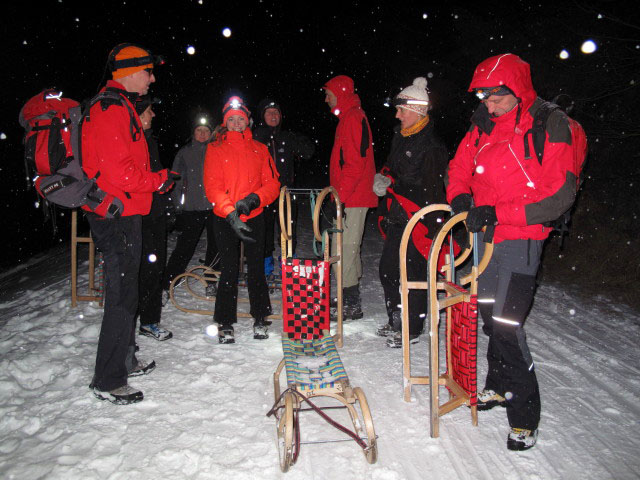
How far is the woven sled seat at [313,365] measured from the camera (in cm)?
270

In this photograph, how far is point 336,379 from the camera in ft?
8.98

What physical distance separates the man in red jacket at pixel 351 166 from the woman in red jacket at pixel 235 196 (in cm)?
77

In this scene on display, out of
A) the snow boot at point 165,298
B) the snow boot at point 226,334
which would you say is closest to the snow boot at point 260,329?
the snow boot at point 226,334

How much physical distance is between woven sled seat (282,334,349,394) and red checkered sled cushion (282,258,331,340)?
0.14 metres

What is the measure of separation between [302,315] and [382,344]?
1.06 m

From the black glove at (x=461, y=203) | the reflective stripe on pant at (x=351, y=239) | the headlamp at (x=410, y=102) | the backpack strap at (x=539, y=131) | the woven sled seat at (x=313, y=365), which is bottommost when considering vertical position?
the woven sled seat at (x=313, y=365)

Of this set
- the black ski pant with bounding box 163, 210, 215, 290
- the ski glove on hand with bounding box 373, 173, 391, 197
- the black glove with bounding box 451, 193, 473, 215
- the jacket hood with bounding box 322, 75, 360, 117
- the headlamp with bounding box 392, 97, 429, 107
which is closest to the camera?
the black glove with bounding box 451, 193, 473, 215

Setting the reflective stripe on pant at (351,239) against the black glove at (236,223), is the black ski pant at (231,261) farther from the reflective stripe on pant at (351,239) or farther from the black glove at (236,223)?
the reflective stripe on pant at (351,239)

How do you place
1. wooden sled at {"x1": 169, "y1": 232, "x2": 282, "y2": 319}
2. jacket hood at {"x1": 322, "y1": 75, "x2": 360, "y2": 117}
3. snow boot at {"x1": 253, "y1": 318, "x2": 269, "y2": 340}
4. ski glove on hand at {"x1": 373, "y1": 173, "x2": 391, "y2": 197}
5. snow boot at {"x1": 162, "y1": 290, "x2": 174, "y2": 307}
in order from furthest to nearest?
snow boot at {"x1": 162, "y1": 290, "x2": 174, "y2": 307}, wooden sled at {"x1": 169, "y1": 232, "x2": 282, "y2": 319}, jacket hood at {"x1": 322, "y1": 75, "x2": 360, "y2": 117}, snow boot at {"x1": 253, "y1": 318, "x2": 269, "y2": 340}, ski glove on hand at {"x1": 373, "y1": 173, "x2": 391, "y2": 197}

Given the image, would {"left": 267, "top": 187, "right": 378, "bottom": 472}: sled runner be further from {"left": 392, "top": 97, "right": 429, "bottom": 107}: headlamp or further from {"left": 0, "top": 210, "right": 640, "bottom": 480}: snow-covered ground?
{"left": 392, "top": 97, "right": 429, "bottom": 107}: headlamp

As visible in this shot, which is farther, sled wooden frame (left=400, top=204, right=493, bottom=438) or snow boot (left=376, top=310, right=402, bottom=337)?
snow boot (left=376, top=310, right=402, bottom=337)

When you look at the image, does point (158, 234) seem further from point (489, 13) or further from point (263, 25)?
point (263, 25)

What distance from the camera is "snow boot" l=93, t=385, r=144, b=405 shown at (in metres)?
3.08

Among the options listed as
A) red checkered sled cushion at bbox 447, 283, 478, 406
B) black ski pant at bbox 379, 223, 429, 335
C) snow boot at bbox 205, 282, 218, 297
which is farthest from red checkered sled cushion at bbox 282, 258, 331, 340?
snow boot at bbox 205, 282, 218, 297
